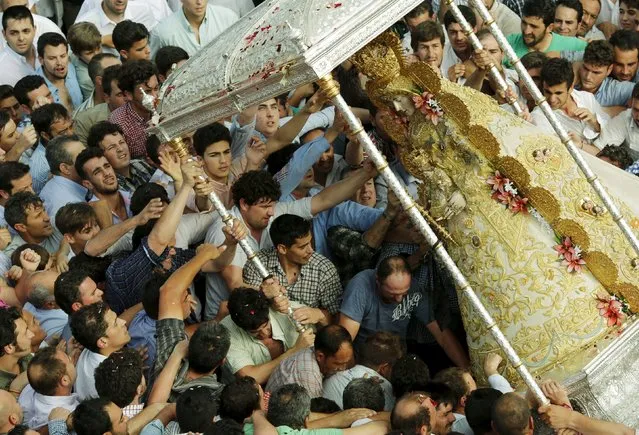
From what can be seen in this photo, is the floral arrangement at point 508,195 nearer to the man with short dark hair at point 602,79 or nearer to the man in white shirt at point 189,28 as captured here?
the man with short dark hair at point 602,79

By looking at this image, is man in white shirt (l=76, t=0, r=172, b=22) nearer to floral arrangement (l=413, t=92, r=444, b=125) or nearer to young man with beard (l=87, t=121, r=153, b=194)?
young man with beard (l=87, t=121, r=153, b=194)

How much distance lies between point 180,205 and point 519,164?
7.44 ft

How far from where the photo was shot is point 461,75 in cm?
1182

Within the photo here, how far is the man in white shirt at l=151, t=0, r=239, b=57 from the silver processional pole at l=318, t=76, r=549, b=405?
5.19m

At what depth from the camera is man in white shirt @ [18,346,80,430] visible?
876 centimetres

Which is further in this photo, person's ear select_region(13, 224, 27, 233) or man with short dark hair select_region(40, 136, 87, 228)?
man with short dark hair select_region(40, 136, 87, 228)

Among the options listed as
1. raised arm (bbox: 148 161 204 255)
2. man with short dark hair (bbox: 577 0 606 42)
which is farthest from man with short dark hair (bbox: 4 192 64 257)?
man with short dark hair (bbox: 577 0 606 42)

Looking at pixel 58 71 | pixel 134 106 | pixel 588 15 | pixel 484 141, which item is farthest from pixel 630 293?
pixel 58 71

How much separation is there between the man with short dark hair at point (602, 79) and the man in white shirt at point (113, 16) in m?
4.14

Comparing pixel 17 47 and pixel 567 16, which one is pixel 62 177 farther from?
pixel 567 16

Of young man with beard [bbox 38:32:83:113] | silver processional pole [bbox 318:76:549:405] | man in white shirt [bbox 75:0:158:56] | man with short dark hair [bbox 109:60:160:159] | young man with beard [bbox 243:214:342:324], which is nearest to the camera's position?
silver processional pole [bbox 318:76:549:405]

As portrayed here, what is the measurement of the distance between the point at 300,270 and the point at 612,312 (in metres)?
2.25

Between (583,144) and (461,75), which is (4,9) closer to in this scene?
(461,75)

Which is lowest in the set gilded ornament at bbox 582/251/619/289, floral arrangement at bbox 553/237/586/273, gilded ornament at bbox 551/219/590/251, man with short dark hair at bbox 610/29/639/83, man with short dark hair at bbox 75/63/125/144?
man with short dark hair at bbox 610/29/639/83
